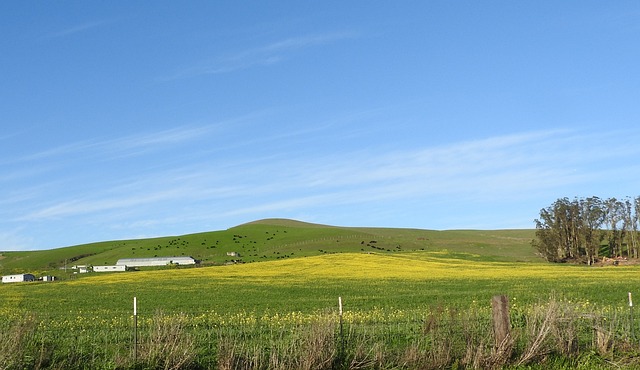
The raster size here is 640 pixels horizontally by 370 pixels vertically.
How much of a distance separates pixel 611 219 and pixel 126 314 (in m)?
102

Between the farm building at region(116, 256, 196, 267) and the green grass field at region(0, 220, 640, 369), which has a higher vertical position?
the farm building at region(116, 256, 196, 267)

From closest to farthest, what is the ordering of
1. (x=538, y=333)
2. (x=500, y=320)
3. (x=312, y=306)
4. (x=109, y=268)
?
(x=500, y=320) < (x=538, y=333) < (x=312, y=306) < (x=109, y=268)

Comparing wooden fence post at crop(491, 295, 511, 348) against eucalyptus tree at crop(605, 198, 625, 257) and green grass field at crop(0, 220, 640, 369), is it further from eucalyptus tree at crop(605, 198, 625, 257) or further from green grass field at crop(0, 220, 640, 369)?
eucalyptus tree at crop(605, 198, 625, 257)

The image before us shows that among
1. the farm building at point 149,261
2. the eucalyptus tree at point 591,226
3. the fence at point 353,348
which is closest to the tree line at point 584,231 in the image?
the eucalyptus tree at point 591,226

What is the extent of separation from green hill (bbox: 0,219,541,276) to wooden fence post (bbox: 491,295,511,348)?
9955 centimetres

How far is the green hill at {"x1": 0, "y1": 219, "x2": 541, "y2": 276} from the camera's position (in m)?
123

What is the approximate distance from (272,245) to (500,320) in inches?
4975

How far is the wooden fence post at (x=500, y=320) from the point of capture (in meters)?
14.0

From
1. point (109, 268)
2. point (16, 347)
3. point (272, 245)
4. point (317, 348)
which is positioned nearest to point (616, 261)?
point (272, 245)

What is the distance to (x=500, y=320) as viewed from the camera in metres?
14.2

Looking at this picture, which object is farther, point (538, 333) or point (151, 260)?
point (151, 260)

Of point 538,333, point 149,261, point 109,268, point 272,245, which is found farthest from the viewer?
point 272,245

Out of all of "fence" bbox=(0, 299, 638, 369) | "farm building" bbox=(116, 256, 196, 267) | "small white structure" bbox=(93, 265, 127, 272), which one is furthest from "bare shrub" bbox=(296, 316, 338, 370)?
"farm building" bbox=(116, 256, 196, 267)

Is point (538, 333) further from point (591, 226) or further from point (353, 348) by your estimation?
point (591, 226)
